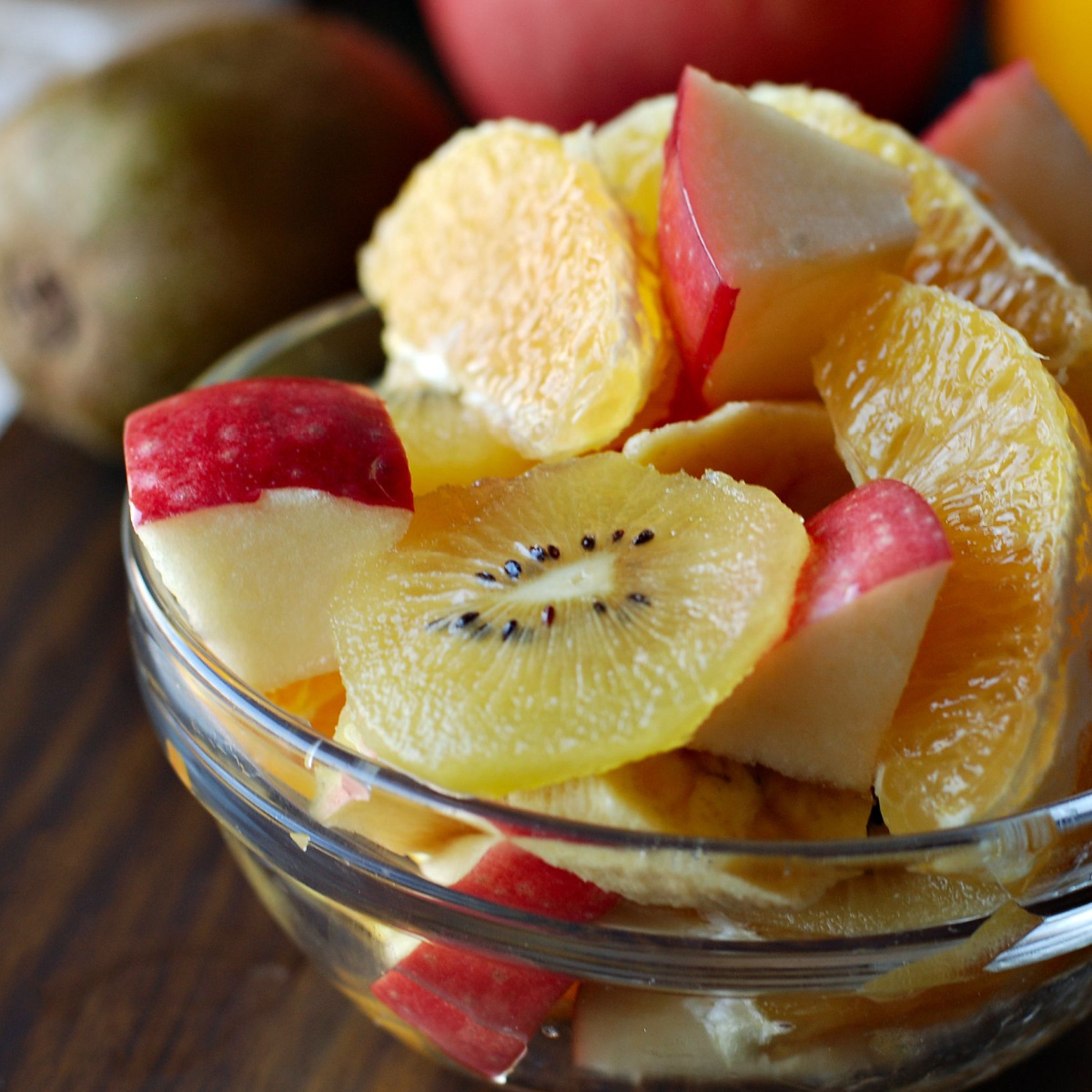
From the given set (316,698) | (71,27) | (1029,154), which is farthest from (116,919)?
(71,27)

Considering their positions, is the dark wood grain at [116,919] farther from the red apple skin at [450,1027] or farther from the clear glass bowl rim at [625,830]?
the clear glass bowl rim at [625,830]

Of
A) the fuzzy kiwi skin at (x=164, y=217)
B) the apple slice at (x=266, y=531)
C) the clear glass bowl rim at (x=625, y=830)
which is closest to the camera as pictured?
the clear glass bowl rim at (x=625, y=830)

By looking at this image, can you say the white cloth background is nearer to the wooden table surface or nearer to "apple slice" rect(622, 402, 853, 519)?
the wooden table surface

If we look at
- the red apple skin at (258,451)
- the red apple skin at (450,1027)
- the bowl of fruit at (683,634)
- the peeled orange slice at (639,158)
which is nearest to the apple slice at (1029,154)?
the bowl of fruit at (683,634)

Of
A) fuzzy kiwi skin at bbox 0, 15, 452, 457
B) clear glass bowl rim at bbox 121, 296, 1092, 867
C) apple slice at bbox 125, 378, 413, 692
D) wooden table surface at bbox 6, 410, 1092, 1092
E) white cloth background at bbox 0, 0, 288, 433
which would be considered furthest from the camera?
white cloth background at bbox 0, 0, 288, 433

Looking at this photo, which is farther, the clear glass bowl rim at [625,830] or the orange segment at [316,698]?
the orange segment at [316,698]

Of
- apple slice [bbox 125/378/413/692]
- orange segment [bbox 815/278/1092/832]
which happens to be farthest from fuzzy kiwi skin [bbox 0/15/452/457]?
orange segment [bbox 815/278/1092/832]


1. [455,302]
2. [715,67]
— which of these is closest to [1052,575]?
[455,302]

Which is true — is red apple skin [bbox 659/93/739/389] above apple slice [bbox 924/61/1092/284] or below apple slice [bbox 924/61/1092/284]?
below
